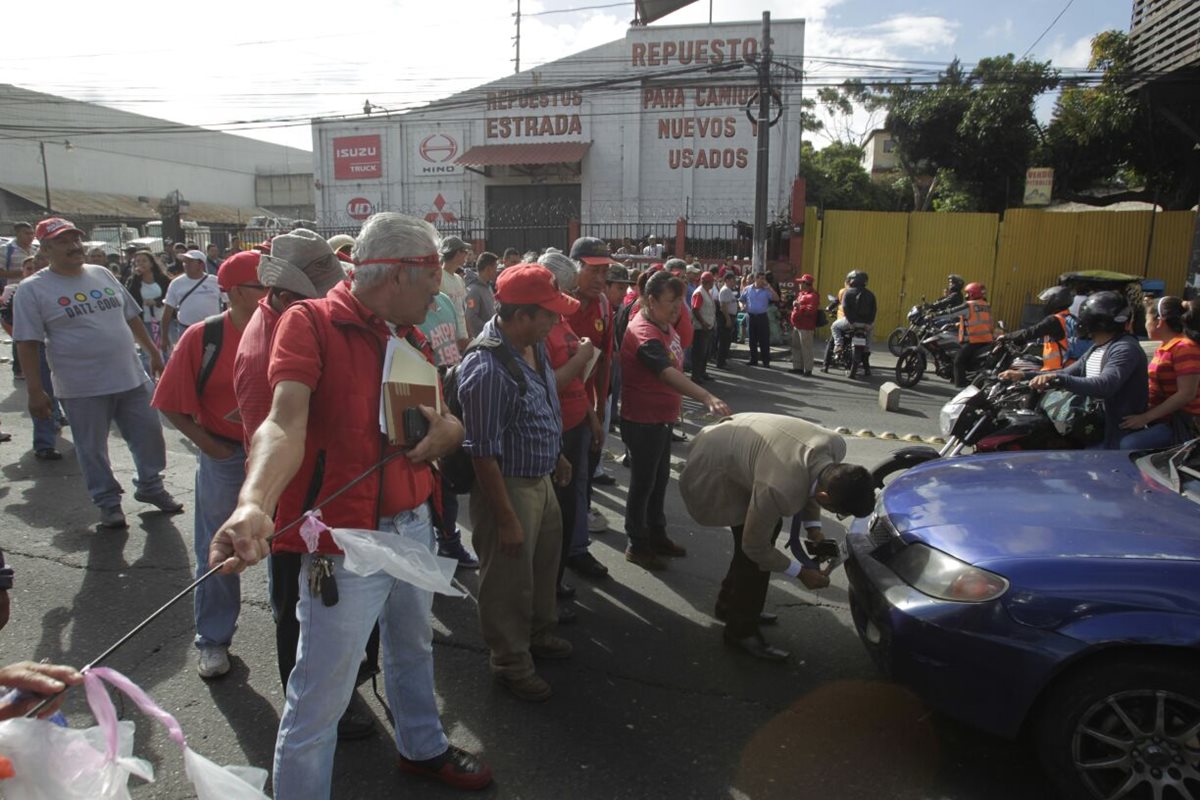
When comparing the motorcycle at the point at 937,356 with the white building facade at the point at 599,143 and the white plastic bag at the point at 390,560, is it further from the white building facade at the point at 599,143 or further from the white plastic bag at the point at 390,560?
the white building facade at the point at 599,143

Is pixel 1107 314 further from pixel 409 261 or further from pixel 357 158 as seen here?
pixel 357 158

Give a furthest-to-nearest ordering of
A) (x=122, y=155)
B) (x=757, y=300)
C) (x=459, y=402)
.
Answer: (x=122, y=155) → (x=757, y=300) → (x=459, y=402)

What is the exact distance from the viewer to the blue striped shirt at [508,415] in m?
2.99

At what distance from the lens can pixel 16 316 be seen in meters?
4.82

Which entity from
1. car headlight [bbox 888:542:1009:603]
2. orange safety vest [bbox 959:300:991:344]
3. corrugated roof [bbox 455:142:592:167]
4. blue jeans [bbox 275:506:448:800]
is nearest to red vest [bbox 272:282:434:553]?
blue jeans [bbox 275:506:448:800]

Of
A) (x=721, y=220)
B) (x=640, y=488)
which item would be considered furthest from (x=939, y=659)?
(x=721, y=220)

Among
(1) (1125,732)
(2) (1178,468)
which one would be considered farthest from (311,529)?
(2) (1178,468)

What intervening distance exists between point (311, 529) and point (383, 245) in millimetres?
773

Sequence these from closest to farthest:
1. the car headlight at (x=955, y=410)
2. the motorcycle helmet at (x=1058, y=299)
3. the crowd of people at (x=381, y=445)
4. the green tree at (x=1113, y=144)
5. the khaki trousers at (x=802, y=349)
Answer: the crowd of people at (x=381, y=445) → the car headlight at (x=955, y=410) → the motorcycle helmet at (x=1058, y=299) → the khaki trousers at (x=802, y=349) → the green tree at (x=1113, y=144)

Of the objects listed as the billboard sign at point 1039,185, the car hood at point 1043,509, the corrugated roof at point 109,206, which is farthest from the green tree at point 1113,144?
the corrugated roof at point 109,206

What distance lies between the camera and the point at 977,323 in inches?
441

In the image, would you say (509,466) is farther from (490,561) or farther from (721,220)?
(721,220)

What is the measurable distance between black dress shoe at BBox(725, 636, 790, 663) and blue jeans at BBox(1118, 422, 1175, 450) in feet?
8.74

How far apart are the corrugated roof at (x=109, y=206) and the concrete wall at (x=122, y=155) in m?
1.03
